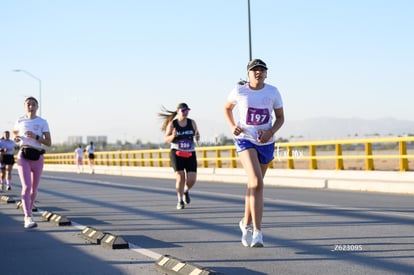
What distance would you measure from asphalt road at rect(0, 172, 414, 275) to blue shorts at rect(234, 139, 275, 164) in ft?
3.09

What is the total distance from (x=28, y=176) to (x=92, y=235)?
232cm

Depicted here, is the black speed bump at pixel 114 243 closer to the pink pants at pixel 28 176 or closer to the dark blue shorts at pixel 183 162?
the pink pants at pixel 28 176

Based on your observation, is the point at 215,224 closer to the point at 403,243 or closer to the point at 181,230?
the point at 181,230

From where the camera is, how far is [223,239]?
30.2 ft

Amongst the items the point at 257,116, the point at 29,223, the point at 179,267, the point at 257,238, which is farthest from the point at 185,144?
the point at 179,267

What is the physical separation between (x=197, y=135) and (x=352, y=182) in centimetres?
677

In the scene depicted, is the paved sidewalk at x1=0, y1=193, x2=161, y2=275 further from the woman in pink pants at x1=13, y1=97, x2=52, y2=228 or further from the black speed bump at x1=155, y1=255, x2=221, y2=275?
the woman in pink pants at x1=13, y1=97, x2=52, y2=228

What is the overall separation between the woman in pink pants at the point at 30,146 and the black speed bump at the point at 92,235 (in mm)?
1811

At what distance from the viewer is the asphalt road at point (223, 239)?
7234 mm

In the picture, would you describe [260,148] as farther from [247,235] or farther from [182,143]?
[182,143]

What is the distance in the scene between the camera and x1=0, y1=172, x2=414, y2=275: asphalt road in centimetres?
723

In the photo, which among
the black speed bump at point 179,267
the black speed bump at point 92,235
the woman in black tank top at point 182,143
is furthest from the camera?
the woman in black tank top at point 182,143

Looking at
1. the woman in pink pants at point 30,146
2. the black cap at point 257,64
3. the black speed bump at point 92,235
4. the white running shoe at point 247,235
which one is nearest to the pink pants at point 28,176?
the woman in pink pants at point 30,146

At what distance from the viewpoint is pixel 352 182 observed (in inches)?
755
